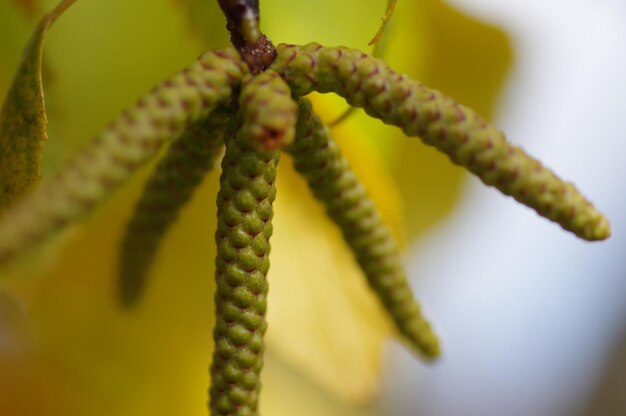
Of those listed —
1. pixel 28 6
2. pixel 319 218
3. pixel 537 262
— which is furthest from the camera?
pixel 537 262

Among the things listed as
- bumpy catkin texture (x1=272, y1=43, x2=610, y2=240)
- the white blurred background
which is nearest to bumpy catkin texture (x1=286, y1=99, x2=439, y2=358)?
bumpy catkin texture (x1=272, y1=43, x2=610, y2=240)

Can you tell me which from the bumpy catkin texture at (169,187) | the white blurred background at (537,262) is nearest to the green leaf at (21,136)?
the bumpy catkin texture at (169,187)

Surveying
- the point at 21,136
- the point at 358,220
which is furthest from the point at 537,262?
the point at 21,136

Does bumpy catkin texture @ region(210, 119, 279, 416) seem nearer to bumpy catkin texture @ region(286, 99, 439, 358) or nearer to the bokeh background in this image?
bumpy catkin texture @ region(286, 99, 439, 358)

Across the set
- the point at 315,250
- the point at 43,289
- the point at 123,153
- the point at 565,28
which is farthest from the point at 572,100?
the point at 123,153

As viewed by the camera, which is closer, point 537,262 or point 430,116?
point 430,116

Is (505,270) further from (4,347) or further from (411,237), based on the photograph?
(4,347)

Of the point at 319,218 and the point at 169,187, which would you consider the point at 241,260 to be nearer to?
the point at 169,187

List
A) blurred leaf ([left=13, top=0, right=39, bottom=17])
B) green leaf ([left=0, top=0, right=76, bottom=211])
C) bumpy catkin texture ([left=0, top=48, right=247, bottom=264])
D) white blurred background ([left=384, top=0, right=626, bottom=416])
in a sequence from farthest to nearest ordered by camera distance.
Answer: white blurred background ([left=384, top=0, right=626, bottom=416])
blurred leaf ([left=13, top=0, right=39, bottom=17])
green leaf ([left=0, top=0, right=76, bottom=211])
bumpy catkin texture ([left=0, top=48, right=247, bottom=264])

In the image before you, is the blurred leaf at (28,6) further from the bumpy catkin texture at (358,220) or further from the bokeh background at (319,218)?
the bumpy catkin texture at (358,220)
